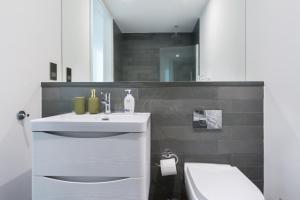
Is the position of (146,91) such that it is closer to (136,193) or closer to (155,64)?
(155,64)

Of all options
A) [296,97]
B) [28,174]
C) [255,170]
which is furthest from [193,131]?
[28,174]

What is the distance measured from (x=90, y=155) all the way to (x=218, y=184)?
2.17 ft

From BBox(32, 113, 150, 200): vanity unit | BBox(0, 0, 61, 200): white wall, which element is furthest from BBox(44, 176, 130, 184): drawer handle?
BBox(0, 0, 61, 200): white wall

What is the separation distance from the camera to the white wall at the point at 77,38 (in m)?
1.69

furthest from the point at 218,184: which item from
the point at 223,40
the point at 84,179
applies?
the point at 223,40

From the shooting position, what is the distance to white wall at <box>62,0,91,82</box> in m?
1.69

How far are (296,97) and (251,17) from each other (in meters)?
0.76

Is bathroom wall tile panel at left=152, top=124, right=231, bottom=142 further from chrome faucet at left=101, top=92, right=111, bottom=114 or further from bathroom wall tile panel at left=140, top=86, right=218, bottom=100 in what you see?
chrome faucet at left=101, top=92, right=111, bottom=114

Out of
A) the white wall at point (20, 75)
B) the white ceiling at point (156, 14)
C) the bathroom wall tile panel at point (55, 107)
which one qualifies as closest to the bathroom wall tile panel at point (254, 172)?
the white ceiling at point (156, 14)

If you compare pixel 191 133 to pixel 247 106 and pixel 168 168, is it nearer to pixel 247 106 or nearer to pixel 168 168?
pixel 168 168

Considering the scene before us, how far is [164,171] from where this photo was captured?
1406 mm

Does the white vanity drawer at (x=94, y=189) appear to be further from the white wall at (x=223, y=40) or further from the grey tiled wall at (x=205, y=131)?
the white wall at (x=223, y=40)

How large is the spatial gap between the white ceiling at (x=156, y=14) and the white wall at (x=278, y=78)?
44 cm

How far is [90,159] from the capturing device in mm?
1017
